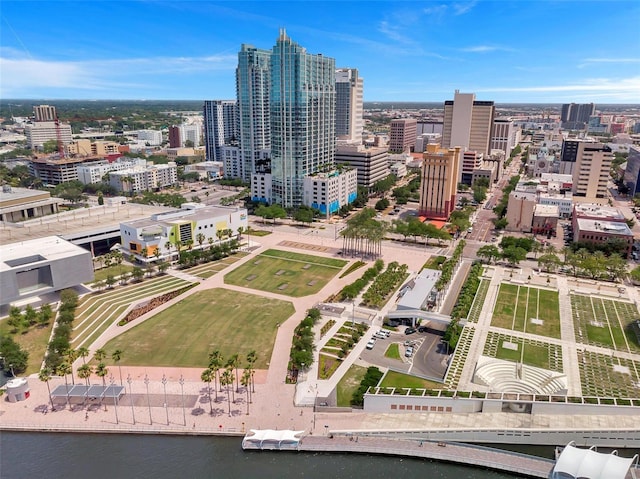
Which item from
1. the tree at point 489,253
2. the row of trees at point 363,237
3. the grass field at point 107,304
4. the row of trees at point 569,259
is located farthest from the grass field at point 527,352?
the grass field at point 107,304

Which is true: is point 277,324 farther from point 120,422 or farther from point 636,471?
point 636,471

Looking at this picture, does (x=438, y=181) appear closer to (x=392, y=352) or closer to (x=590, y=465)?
(x=392, y=352)

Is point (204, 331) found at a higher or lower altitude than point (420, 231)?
lower

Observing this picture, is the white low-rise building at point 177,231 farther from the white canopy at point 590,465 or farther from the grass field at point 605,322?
the white canopy at point 590,465

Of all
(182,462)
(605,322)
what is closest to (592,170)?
(605,322)

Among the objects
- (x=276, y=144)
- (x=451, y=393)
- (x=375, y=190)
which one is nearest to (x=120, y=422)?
(x=451, y=393)

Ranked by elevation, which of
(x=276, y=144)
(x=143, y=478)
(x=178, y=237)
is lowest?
(x=143, y=478)
